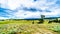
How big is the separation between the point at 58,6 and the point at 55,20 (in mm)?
301

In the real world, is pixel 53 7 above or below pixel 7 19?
above

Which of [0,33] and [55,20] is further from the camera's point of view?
[55,20]

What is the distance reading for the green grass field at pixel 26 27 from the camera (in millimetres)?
2743

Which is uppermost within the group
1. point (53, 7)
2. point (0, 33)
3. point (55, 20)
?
point (53, 7)

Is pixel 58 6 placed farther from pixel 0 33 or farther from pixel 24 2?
pixel 0 33

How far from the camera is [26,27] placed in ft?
9.14

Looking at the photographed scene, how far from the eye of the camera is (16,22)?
2820 mm

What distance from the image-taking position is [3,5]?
2.85 metres

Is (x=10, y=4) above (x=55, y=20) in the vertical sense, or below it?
above

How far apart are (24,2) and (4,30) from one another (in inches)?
27.5

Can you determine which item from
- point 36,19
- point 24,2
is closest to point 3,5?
point 24,2

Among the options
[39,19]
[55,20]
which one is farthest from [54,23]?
[39,19]

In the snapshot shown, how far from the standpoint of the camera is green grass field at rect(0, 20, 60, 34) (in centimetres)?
274

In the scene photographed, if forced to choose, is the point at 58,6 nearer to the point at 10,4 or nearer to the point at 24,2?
the point at 24,2
